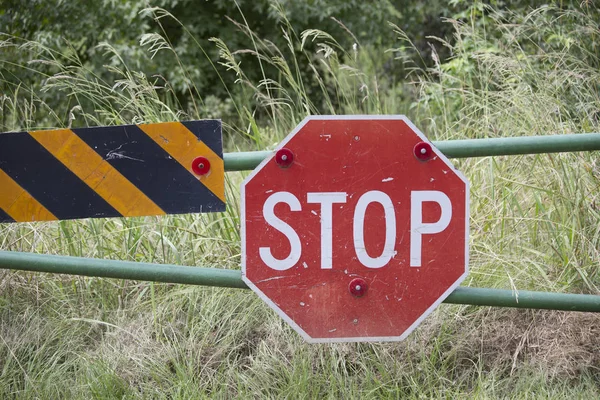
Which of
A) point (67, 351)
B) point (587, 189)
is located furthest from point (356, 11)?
point (67, 351)

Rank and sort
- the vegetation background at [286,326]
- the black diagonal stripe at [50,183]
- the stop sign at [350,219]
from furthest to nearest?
1. the vegetation background at [286,326]
2. the black diagonal stripe at [50,183]
3. the stop sign at [350,219]

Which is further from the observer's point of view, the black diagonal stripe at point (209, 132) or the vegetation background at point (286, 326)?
the vegetation background at point (286, 326)

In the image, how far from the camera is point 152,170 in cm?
228

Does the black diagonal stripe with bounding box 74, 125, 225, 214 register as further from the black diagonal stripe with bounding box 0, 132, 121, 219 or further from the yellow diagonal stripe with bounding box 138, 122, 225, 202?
the black diagonal stripe with bounding box 0, 132, 121, 219

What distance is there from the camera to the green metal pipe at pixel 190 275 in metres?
2.26

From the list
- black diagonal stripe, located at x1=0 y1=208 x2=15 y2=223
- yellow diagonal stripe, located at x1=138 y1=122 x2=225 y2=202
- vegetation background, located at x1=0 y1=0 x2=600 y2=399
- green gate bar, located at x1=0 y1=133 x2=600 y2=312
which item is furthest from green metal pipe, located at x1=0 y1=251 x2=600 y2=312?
vegetation background, located at x1=0 y1=0 x2=600 y2=399

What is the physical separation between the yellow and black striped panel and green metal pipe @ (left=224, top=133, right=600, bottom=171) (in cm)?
10

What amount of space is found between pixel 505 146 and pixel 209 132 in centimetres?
93

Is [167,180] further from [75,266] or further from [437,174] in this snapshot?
[437,174]

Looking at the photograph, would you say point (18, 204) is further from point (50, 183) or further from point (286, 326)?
point (286, 326)

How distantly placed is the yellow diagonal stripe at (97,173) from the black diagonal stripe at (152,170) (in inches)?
0.7

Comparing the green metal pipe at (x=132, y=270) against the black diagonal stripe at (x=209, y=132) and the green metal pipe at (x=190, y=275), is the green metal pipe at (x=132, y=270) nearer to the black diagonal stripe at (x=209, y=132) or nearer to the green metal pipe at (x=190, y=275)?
the green metal pipe at (x=190, y=275)

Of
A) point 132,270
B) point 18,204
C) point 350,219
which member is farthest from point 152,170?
point 350,219

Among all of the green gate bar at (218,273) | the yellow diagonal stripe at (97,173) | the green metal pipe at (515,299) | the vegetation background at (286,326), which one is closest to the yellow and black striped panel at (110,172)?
the yellow diagonal stripe at (97,173)
